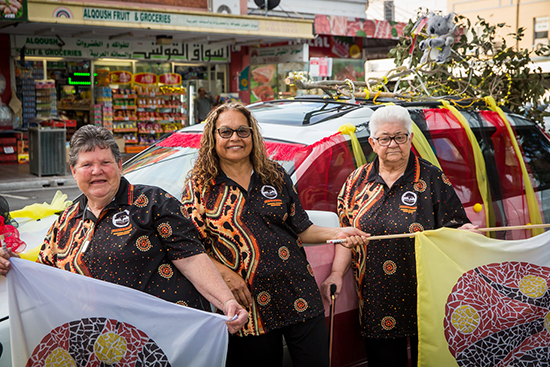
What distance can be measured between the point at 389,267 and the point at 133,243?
4.72 ft

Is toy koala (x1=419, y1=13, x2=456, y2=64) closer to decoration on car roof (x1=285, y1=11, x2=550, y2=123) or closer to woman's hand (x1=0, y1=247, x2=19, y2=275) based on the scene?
decoration on car roof (x1=285, y1=11, x2=550, y2=123)

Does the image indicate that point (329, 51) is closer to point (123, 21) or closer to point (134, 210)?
point (123, 21)

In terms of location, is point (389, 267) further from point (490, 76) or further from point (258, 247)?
point (490, 76)

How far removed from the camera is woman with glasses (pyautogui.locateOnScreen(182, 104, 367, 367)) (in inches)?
108

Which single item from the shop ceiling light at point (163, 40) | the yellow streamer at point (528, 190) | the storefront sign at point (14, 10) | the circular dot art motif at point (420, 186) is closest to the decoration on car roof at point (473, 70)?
the yellow streamer at point (528, 190)

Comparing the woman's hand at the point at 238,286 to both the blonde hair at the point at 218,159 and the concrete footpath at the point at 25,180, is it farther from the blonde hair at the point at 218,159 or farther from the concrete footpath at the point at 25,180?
the concrete footpath at the point at 25,180

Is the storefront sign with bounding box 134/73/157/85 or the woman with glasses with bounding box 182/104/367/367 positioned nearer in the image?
the woman with glasses with bounding box 182/104/367/367

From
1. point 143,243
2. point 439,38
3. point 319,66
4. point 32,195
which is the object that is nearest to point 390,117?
point 143,243

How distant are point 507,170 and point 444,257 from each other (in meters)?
1.89

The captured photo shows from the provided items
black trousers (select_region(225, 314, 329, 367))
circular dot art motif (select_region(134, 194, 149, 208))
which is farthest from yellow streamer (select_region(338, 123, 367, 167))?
circular dot art motif (select_region(134, 194, 149, 208))

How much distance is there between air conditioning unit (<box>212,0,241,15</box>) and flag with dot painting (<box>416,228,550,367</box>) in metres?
15.5

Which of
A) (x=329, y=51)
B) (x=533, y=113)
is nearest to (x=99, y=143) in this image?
(x=533, y=113)

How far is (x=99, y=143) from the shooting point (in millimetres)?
2510

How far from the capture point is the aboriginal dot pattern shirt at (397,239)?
10.4ft
